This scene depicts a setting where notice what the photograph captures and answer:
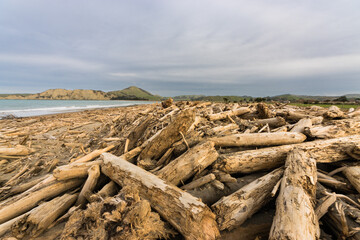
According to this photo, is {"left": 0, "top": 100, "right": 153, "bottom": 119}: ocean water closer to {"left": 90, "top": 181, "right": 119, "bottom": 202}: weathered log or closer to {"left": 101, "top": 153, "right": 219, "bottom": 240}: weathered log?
{"left": 90, "top": 181, "right": 119, "bottom": 202}: weathered log

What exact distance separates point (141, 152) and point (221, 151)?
2.19 m

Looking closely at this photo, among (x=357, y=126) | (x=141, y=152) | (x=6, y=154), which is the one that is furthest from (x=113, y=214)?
(x=6, y=154)

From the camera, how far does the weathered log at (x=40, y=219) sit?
7.99ft

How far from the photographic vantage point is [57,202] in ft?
10.0

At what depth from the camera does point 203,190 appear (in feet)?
9.91

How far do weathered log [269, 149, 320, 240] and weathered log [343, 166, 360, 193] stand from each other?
0.93 m

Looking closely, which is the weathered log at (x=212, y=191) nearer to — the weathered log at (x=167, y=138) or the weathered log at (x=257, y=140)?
the weathered log at (x=257, y=140)

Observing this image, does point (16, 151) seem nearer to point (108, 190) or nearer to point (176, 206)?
point (108, 190)

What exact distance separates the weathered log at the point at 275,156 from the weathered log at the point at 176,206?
1.38 metres

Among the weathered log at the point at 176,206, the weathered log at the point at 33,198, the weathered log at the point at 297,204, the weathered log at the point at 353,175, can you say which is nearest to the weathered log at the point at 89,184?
the weathered log at the point at 33,198

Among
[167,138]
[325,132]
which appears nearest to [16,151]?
[167,138]

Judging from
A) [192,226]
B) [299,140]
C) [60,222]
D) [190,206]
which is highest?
[299,140]

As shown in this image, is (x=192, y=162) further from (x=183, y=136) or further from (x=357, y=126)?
(x=357, y=126)

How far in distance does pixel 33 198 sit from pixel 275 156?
5530 mm
